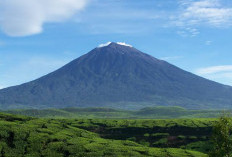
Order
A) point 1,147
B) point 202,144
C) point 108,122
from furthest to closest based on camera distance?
point 108,122
point 202,144
point 1,147

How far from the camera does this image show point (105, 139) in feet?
213

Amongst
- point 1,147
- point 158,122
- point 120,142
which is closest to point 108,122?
point 158,122

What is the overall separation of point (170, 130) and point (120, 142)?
2103 cm

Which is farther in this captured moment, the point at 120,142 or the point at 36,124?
the point at 36,124

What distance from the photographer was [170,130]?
256ft

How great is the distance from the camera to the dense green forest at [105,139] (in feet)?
173

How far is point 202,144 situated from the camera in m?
65.9

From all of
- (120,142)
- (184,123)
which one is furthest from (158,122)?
(120,142)

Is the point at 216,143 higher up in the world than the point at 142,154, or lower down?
higher up

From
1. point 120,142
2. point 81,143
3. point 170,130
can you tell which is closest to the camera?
point 81,143

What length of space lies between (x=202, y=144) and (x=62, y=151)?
104 ft

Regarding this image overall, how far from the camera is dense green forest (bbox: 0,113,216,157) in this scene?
2077 inches

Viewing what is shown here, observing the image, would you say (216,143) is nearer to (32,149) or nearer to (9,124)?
(32,149)

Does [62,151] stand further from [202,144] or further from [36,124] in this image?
[202,144]
